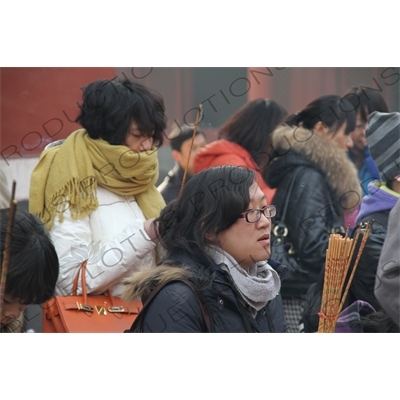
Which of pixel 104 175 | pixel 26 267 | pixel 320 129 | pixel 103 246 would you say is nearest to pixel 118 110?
pixel 104 175

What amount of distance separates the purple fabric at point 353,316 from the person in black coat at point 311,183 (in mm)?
682

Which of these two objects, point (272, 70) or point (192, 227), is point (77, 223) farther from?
point (272, 70)

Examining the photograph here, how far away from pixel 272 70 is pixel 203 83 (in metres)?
0.38

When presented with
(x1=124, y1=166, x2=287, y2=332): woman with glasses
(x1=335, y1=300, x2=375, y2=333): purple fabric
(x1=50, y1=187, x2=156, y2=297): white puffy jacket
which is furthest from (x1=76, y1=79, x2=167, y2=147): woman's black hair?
(x1=335, y1=300, x2=375, y2=333): purple fabric

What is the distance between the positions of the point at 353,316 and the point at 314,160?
4.22ft

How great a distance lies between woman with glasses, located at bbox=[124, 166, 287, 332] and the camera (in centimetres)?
318

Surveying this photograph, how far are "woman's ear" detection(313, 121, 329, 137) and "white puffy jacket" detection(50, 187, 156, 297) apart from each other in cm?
123

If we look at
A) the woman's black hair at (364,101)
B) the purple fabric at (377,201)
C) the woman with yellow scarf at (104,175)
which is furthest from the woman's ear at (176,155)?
the purple fabric at (377,201)

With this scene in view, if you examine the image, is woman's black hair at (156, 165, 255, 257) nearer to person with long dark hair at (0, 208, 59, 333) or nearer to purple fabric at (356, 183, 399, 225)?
person with long dark hair at (0, 208, 59, 333)

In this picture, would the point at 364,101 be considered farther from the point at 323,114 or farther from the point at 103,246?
the point at 103,246

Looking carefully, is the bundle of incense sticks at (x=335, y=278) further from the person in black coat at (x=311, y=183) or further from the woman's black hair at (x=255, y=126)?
the woman's black hair at (x=255, y=126)

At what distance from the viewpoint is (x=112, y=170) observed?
13.1 feet

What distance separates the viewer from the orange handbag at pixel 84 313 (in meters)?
3.65

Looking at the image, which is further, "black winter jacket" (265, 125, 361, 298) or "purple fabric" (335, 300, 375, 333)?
"black winter jacket" (265, 125, 361, 298)
